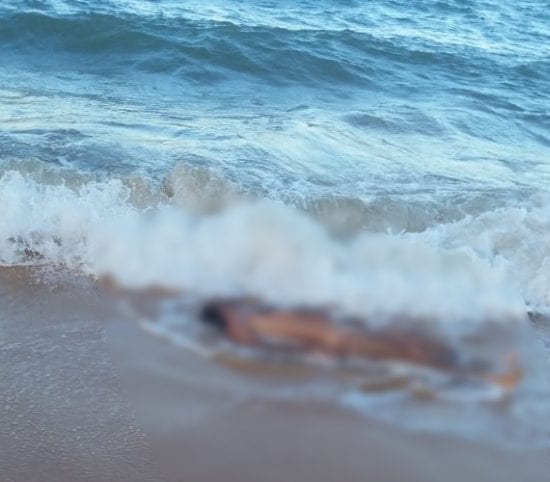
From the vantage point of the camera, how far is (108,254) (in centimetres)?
434

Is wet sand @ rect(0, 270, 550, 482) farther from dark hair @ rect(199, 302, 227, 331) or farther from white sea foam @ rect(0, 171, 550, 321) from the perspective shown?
white sea foam @ rect(0, 171, 550, 321)

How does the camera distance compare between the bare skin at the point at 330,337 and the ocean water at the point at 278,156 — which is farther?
the ocean water at the point at 278,156

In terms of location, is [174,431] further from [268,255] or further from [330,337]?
[268,255]

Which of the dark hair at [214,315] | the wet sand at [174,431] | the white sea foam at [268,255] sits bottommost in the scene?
the wet sand at [174,431]

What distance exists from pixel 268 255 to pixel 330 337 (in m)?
0.66

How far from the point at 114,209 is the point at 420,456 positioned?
2583mm

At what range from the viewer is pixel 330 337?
3.65 m

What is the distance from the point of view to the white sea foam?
156 inches

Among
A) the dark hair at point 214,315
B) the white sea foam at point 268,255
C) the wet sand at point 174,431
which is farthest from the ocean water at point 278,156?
the wet sand at point 174,431

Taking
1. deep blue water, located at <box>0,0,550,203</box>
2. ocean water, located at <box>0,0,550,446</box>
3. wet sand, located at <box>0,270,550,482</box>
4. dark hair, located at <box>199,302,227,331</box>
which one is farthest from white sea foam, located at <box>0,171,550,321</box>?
deep blue water, located at <box>0,0,550,203</box>

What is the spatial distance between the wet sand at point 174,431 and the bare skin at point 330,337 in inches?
11.7

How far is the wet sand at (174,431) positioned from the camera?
2.79 m

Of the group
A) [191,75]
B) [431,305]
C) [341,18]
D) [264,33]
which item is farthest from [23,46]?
[431,305]

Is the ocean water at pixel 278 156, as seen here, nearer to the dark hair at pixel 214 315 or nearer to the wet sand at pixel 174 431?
the dark hair at pixel 214 315
